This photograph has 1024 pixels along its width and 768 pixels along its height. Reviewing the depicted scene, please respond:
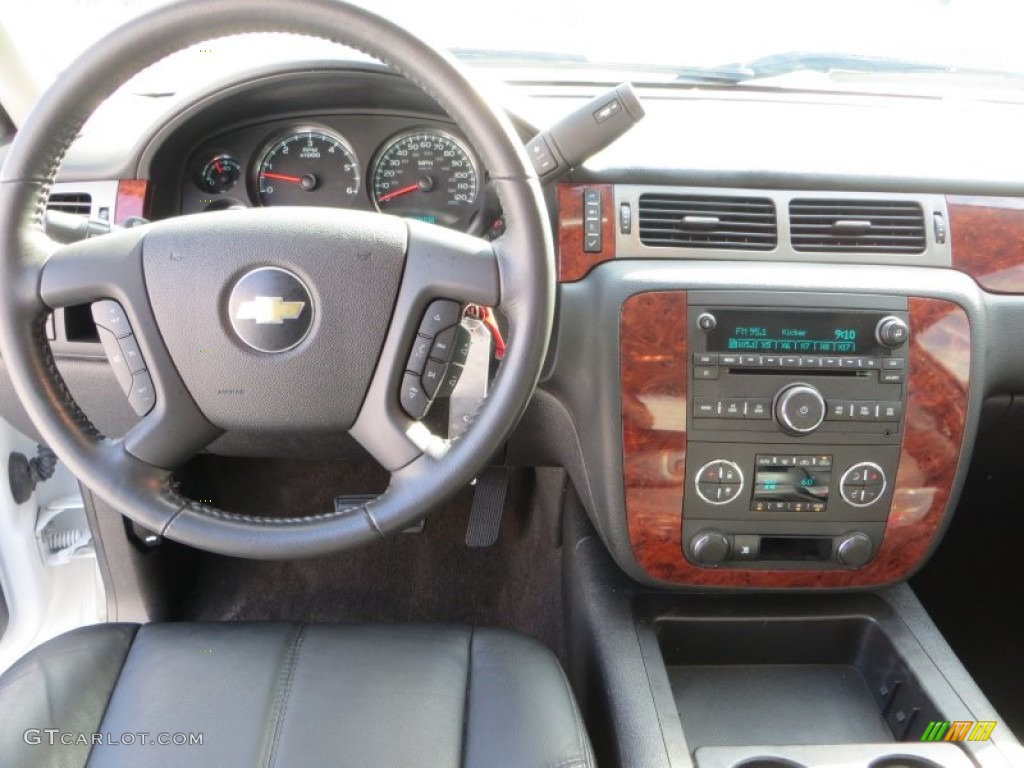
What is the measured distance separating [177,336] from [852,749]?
100 cm

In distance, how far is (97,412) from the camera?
1.43 meters

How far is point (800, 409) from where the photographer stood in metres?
1.21

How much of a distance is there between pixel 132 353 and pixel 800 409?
2.97ft

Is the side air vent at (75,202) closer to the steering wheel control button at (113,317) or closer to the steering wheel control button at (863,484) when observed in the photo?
the steering wheel control button at (113,317)

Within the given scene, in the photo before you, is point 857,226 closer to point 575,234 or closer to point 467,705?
point 575,234

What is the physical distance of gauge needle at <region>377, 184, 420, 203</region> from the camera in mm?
1402

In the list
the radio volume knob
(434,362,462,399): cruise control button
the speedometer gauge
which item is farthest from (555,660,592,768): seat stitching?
the speedometer gauge

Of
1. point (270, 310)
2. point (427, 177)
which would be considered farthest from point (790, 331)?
point (270, 310)

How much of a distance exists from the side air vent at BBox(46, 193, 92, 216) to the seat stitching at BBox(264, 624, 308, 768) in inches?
30.0

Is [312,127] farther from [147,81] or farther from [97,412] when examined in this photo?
[97,412]

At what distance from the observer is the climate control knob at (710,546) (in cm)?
129

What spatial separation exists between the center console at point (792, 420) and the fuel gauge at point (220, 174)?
81 centimetres

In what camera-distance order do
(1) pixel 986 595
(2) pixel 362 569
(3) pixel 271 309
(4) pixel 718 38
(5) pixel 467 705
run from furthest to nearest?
(2) pixel 362 569 < (1) pixel 986 595 < (4) pixel 718 38 < (5) pixel 467 705 < (3) pixel 271 309

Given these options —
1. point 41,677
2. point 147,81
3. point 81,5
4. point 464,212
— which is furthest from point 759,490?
point 81,5
